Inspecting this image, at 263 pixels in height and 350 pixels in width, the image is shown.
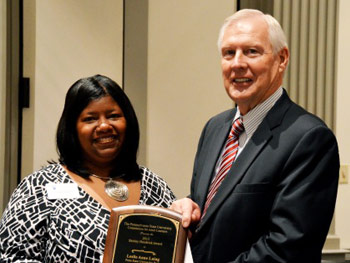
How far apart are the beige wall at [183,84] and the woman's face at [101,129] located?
1.31 meters

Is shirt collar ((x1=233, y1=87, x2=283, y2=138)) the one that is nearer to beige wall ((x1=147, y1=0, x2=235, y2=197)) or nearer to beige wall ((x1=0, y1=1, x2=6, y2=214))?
beige wall ((x1=147, y1=0, x2=235, y2=197))

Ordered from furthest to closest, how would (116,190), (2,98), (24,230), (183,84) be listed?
Answer: (183,84)
(2,98)
(116,190)
(24,230)

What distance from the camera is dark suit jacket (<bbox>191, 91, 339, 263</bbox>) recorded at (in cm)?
174

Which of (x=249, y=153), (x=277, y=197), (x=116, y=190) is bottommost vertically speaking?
(x=116, y=190)

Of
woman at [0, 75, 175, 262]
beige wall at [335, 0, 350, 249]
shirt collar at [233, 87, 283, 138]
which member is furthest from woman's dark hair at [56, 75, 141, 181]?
beige wall at [335, 0, 350, 249]

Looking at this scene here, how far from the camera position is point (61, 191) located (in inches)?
91.4

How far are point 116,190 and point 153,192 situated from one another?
17 centimetres

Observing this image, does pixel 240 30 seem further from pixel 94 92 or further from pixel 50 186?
pixel 50 186

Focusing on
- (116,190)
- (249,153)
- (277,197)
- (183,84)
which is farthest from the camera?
(183,84)

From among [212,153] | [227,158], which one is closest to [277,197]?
[227,158]

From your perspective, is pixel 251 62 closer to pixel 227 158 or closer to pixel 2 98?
pixel 227 158

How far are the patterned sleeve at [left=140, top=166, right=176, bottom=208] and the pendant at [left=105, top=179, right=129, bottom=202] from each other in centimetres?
7

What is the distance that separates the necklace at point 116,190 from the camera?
2.40m

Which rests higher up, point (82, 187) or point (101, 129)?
point (101, 129)
